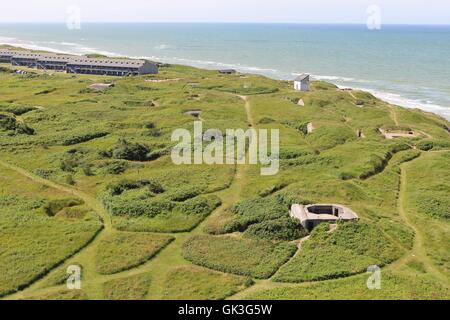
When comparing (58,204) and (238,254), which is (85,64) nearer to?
(58,204)

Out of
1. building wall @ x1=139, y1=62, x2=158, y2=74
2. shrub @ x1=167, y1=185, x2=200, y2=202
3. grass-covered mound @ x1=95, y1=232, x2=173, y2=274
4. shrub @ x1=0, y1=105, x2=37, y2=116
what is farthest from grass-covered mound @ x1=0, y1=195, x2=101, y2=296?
building wall @ x1=139, y1=62, x2=158, y2=74

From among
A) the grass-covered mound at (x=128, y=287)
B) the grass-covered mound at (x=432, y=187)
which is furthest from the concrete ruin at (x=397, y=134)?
the grass-covered mound at (x=128, y=287)

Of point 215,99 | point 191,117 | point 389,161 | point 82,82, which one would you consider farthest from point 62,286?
point 82,82

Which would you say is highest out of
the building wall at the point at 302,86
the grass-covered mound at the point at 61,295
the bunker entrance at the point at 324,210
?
the building wall at the point at 302,86

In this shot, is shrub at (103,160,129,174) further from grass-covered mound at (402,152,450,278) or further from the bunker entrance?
grass-covered mound at (402,152,450,278)

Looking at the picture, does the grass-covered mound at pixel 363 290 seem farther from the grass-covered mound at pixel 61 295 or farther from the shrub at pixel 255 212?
the grass-covered mound at pixel 61 295

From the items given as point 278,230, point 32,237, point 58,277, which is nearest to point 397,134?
point 278,230
